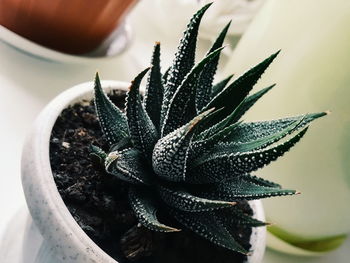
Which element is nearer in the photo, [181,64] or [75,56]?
[181,64]

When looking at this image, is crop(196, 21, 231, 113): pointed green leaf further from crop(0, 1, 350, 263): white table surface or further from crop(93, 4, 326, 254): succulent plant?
crop(0, 1, 350, 263): white table surface

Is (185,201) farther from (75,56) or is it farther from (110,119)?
(75,56)

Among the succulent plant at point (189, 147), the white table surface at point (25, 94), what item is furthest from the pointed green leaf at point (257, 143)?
the white table surface at point (25, 94)

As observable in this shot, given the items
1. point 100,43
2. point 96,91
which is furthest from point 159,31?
point 96,91

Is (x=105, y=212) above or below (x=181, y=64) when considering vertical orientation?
below

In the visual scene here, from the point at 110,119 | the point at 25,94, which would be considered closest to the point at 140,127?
the point at 110,119

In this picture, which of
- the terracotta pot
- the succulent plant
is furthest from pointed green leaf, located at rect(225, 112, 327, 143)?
the terracotta pot
